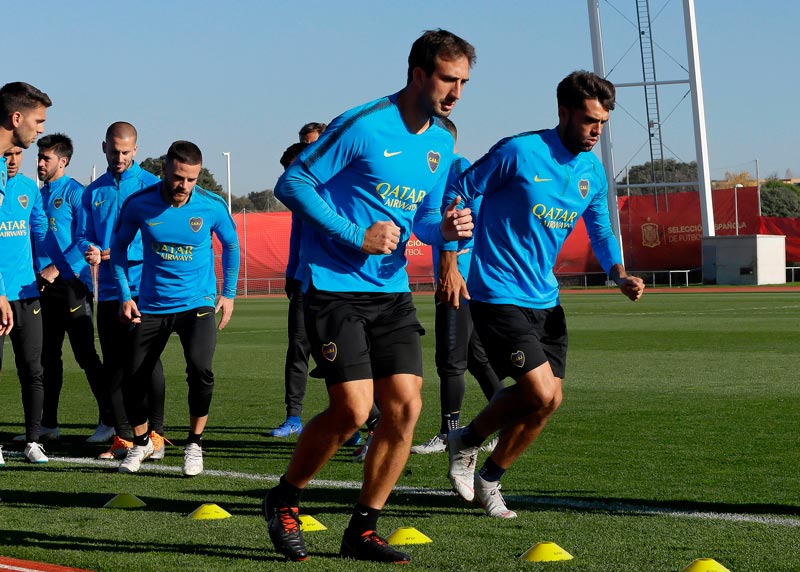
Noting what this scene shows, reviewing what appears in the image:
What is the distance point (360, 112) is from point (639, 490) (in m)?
2.75

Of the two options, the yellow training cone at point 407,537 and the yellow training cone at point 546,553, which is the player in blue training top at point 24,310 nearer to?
the yellow training cone at point 407,537

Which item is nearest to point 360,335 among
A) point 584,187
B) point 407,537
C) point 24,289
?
point 407,537

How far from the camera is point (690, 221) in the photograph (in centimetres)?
4856

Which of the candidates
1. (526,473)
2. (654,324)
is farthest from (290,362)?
(654,324)

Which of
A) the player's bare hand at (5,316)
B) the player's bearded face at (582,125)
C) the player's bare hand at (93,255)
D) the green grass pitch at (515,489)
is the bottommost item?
the green grass pitch at (515,489)

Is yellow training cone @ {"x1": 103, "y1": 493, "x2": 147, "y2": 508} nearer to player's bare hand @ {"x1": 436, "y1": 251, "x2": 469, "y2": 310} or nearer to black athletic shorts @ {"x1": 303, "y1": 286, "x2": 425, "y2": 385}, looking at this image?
black athletic shorts @ {"x1": 303, "y1": 286, "x2": 425, "y2": 385}

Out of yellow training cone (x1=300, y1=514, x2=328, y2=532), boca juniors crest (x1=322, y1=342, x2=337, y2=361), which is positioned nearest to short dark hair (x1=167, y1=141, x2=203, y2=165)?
yellow training cone (x1=300, y1=514, x2=328, y2=532)

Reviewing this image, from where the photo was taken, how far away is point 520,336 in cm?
602

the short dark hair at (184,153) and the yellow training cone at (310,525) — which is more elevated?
the short dark hair at (184,153)

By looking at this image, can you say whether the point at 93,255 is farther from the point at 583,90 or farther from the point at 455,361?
the point at 583,90

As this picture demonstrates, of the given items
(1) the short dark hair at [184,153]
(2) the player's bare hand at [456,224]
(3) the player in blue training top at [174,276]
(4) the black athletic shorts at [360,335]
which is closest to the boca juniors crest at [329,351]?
(4) the black athletic shorts at [360,335]

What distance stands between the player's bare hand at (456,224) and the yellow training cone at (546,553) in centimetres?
124

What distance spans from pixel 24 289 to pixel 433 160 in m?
4.00

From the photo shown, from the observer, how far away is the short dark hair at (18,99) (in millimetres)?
5957
